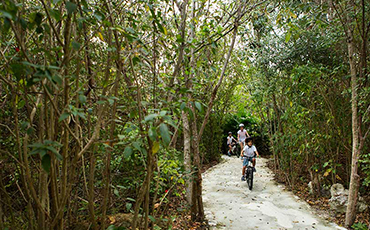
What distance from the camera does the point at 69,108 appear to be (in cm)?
143

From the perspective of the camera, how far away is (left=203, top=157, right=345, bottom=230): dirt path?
195 inches

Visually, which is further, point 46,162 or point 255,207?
point 255,207

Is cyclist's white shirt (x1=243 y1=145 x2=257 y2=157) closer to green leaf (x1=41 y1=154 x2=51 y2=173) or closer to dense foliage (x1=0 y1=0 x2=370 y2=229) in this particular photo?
dense foliage (x1=0 y1=0 x2=370 y2=229)

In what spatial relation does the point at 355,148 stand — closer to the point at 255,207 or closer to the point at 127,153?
the point at 255,207

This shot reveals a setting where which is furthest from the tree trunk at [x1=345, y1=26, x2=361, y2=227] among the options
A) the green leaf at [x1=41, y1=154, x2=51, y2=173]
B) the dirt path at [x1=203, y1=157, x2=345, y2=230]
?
the green leaf at [x1=41, y1=154, x2=51, y2=173]

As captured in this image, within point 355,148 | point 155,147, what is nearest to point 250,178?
point 355,148

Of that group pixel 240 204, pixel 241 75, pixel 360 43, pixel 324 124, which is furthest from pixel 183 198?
pixel 241 75

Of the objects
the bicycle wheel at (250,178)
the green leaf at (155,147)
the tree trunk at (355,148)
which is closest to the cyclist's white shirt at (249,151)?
the bicycle wheel at (250,178)

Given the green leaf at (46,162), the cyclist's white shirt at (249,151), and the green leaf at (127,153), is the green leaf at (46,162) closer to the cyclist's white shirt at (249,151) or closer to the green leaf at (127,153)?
the green leaf at (127,153)

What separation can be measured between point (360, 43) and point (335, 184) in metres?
3.05

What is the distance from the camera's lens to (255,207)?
5.89m

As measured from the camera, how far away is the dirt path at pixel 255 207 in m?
4.96

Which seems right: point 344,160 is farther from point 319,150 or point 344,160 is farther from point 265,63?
point 265,63

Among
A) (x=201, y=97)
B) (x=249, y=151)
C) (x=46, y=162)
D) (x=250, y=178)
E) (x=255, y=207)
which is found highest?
Result: (x=201, y=97)
